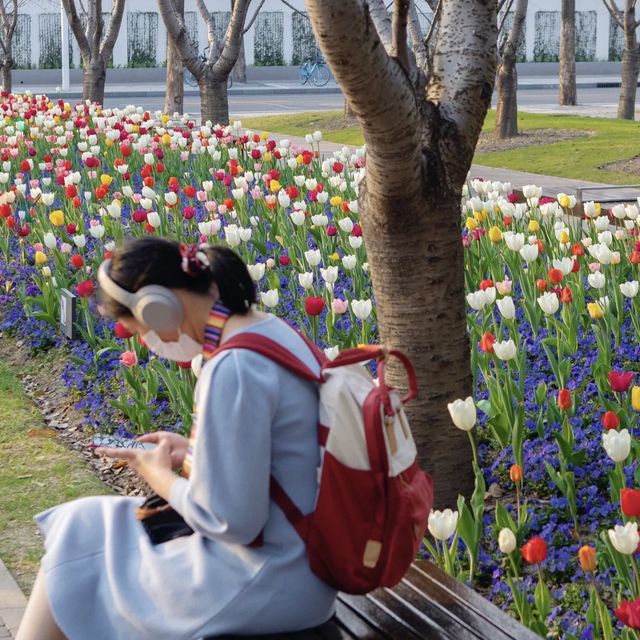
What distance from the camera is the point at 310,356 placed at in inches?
104

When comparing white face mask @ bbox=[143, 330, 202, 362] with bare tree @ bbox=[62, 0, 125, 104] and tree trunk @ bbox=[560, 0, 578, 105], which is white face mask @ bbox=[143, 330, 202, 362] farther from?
tree trunk @ bbox=[560, 0, 578, 105]

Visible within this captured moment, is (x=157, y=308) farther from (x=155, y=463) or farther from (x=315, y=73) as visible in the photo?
(x=315, y=73)

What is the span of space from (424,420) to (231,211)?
3.73 metres

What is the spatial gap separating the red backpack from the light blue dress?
28 mm

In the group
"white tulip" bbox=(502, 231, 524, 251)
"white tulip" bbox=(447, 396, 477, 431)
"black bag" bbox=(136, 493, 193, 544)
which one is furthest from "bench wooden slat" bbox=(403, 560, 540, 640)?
"white tulip" bbox=(502, 231, 524, 251)

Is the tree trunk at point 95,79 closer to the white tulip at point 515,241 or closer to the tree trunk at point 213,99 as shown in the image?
the tree trunk at point 213,99

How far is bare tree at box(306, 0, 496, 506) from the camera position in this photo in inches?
161

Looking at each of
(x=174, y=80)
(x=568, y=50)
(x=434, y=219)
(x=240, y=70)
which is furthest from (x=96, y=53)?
(x=240, y=70)

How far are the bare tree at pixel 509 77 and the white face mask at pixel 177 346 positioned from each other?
1271 centimetres

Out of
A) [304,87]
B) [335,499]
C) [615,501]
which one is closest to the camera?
[335,499]

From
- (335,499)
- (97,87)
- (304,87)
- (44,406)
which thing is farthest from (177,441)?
(304,87)

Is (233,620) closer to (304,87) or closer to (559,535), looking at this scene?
(559,535)

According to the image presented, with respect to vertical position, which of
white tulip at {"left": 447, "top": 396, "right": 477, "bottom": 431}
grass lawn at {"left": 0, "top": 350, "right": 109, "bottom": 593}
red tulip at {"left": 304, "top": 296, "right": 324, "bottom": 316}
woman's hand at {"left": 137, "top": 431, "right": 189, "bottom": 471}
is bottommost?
grass lawn at {"left": 0, "top": 350, "right": 109, "bottom": 593}

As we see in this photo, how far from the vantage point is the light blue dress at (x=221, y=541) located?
2.47m
